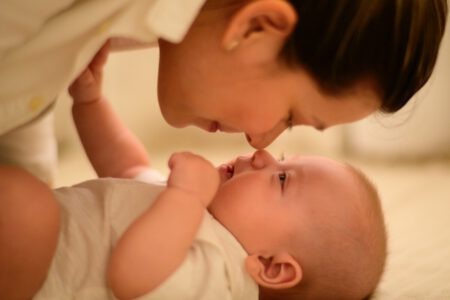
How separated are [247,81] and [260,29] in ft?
0.27

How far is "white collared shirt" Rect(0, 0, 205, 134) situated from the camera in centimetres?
68

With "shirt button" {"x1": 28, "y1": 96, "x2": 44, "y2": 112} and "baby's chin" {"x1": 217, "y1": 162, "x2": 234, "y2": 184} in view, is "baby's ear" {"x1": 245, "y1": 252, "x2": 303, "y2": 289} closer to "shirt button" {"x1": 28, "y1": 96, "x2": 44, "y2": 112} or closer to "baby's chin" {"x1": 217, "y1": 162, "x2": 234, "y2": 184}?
"baby's chin" {"x1": 217, "y1": 162, "x2": 234, "y2": 184}

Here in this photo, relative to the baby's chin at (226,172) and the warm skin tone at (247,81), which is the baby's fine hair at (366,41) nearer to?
the warm skin tone at (247,81)

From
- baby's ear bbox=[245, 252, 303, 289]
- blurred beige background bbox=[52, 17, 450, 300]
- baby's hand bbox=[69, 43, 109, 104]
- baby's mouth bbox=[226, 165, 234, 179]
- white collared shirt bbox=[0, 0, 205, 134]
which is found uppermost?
white collared shirt bbox=[0, 0, 205, 134]

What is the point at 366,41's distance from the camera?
748mm

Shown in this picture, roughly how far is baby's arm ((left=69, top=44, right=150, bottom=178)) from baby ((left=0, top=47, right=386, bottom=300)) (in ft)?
0.62

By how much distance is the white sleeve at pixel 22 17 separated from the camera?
26.0 inches

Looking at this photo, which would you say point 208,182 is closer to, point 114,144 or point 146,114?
point 114,144

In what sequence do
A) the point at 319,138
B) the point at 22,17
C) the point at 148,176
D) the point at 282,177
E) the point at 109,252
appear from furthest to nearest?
the point at 319,138
the point at 148,176
the point at 282,177
the point at 109,252
the point at 22,17

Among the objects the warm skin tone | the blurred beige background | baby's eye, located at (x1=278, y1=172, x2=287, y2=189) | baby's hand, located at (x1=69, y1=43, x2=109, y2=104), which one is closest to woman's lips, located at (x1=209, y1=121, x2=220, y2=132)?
the warm skin tone

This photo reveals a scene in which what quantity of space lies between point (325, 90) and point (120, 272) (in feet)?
1.02

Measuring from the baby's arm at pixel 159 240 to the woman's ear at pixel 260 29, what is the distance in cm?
16

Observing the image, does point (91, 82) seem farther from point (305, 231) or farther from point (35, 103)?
point (305, 231)

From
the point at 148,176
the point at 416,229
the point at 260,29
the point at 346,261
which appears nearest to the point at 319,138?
the point at 416,229
